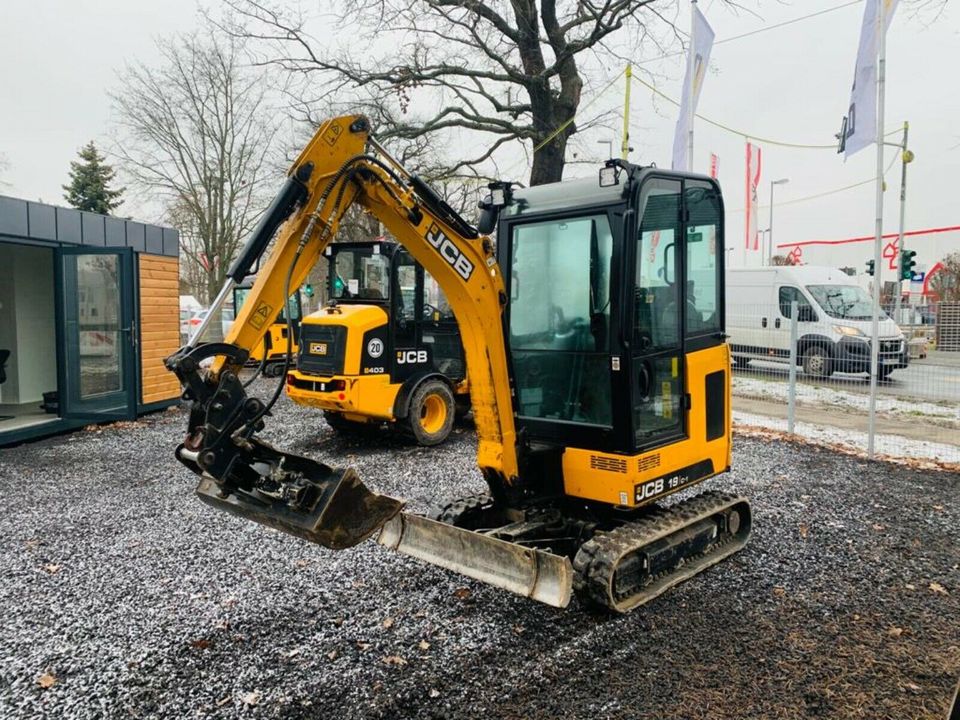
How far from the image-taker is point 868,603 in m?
4.25

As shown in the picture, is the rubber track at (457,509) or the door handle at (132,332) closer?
the rubber track at (457,509)

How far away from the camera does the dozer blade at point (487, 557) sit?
349 centimetres

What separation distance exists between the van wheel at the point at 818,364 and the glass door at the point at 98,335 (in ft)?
31.8

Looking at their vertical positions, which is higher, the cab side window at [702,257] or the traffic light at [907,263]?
the traffic light at [907,263]

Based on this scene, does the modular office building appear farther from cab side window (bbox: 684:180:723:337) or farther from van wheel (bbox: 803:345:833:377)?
van wheel (bbox: 803:345:833:377)

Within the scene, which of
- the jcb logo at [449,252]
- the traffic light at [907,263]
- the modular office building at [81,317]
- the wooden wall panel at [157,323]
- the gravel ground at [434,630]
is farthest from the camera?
the traffic light at [907,263]

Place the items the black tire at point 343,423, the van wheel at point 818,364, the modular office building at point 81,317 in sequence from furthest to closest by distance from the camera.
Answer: the van wheel at point 818,364
the modular office building at point 81,317
the black tire at point 343,423

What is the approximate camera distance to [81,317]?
33.4ft

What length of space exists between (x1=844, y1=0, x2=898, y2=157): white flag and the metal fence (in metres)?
2.18

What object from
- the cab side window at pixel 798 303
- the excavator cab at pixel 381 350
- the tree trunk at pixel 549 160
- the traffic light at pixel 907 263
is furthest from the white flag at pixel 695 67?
the traffic light at pixel 907 263

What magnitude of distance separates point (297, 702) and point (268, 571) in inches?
62.6

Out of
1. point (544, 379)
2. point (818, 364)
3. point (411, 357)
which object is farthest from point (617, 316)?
point (818, 364)

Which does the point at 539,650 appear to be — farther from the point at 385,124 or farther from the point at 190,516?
the point at 385,124

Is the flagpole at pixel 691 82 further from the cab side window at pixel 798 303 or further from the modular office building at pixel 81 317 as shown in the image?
the modular office building at pixel 81 317
